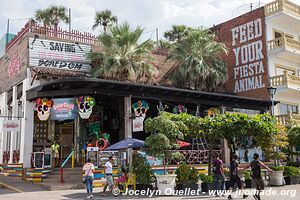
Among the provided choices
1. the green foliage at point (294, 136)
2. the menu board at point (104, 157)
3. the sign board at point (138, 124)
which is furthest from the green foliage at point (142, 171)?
the green foliage at point (294, 136)

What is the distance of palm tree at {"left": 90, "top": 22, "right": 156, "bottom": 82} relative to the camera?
2256 centimetres

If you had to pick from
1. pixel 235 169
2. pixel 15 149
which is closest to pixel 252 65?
pixel 235 169

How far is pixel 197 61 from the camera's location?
26.7m

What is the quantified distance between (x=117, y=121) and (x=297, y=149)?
14.2 metres

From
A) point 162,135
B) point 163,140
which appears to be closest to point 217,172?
point 163,140

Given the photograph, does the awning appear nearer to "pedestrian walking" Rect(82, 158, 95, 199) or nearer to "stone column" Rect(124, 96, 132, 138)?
"stone column" Rect(124, 96, 132, 138)

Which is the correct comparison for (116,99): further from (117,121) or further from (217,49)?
(217,49)

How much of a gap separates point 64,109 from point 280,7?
1760 cm

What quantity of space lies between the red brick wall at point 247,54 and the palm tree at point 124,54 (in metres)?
8.62

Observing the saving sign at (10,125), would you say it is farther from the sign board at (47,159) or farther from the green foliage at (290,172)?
the green foliage at (290,172)

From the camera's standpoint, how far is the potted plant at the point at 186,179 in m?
15.0

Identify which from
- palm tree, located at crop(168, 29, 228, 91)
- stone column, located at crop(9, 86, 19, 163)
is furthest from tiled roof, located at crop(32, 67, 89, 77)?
palm tree, located at crop(168, 29, 228, 91)

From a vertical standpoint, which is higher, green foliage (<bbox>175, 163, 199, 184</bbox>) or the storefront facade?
the storefront facade

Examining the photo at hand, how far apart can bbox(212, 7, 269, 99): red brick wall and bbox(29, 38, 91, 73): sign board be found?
504 inches
